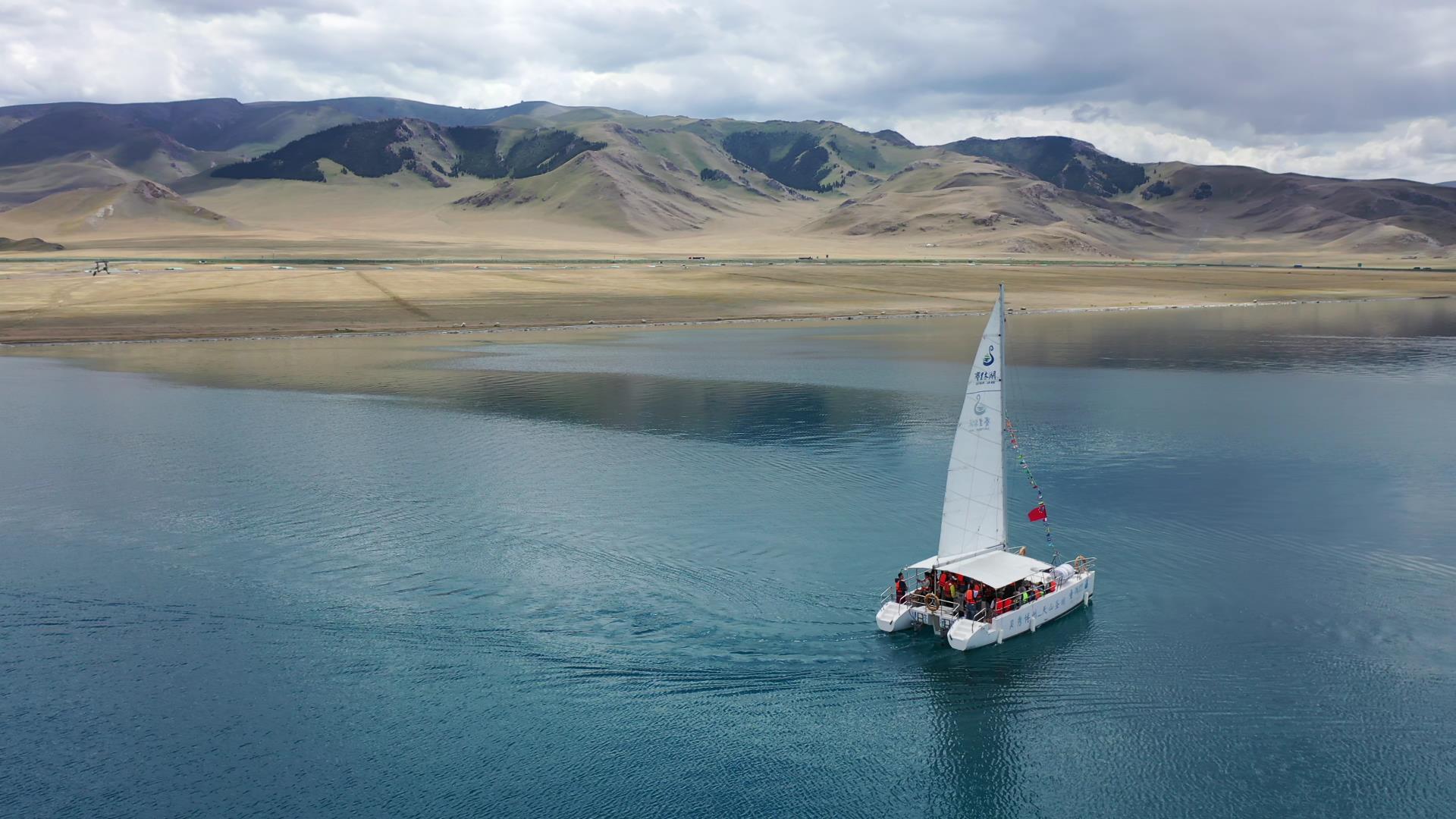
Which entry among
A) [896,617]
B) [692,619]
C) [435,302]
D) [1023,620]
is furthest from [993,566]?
[435,302]

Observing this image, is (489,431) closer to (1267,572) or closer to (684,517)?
(684,517)

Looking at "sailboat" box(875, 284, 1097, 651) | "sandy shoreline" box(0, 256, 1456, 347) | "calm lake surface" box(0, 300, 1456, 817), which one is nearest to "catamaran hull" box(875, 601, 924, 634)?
"sailboat" box(875, 284, 1097, 651)

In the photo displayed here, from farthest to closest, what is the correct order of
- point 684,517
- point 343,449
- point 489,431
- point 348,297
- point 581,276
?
point 581,276 → point 348,297 → point 489,431 → point 343,449 → point 684,517

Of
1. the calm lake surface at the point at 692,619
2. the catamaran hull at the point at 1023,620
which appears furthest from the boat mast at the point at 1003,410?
the calm lake surface at the point at 692,619

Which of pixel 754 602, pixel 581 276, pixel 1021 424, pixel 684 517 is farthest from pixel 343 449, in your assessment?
pixel 581 276

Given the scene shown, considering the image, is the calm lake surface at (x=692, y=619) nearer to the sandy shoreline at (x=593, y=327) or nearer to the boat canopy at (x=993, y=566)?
the boat canopy at (x=993, y=566)

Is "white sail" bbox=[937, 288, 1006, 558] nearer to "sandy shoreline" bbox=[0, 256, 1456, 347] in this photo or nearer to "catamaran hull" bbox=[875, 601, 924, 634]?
"catamaran hull" bbox=[875, 601, 924, 634]
